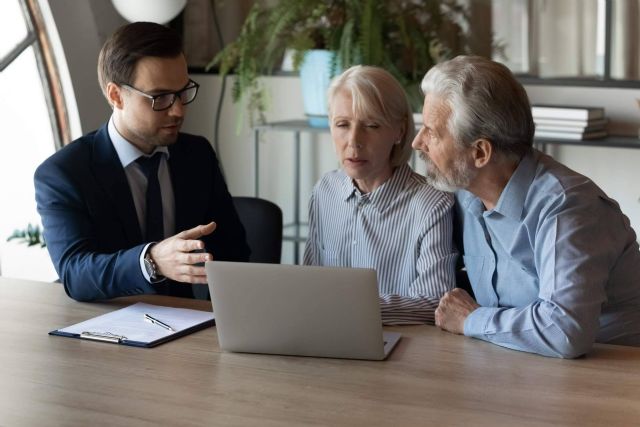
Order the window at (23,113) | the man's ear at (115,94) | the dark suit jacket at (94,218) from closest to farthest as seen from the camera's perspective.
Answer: the dark suit jacket at (94,218)
the man's ear at (115,94)
the window at (23,113)

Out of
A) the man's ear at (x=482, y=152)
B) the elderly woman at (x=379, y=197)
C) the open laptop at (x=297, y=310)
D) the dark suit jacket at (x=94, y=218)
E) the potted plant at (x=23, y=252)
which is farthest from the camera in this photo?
the potted plant at (x=23, y=252)

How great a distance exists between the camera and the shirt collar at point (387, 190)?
2779mm

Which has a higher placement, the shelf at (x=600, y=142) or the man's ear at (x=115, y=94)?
the man's ear at (x=115, y=94)

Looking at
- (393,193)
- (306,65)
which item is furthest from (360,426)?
(306,65)

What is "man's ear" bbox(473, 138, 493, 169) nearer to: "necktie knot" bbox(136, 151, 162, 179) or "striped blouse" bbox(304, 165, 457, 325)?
"striped blouse" bbox(304, 165, 457, 325)

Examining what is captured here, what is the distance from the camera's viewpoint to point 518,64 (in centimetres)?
470

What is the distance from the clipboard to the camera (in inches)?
89.5

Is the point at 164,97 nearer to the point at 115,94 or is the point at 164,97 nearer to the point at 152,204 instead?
the point at 115,94

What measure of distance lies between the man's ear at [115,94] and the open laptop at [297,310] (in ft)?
2.78

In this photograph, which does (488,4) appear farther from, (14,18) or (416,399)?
(416,399)

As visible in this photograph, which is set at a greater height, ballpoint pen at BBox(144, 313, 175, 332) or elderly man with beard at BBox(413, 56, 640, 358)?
elderly man with beard at BBox(413, 56, 640, 358)

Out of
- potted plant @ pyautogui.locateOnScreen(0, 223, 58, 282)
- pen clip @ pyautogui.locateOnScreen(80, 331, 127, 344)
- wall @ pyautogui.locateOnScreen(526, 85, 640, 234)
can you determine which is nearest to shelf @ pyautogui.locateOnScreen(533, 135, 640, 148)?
wall @ pyautogui.locateOnScreen(526, 85, 640, 234)

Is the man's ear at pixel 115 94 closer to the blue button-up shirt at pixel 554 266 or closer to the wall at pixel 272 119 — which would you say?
the blue button-up shirt at pixel 554 266

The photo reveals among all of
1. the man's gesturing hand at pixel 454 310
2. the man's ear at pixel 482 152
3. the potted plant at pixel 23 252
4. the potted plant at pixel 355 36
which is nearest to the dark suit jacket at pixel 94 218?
the man's gesturing hand at pixel 454 310
